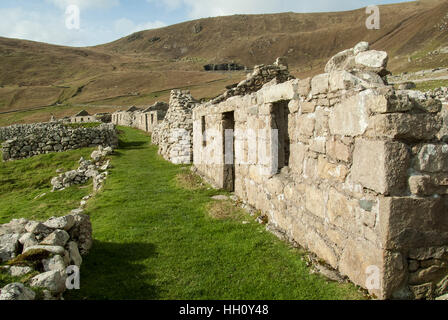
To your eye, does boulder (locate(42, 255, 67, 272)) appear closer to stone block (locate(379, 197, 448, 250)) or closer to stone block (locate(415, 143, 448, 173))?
stone block (locate(379, 197, 448, 250))

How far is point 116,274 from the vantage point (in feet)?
15.3

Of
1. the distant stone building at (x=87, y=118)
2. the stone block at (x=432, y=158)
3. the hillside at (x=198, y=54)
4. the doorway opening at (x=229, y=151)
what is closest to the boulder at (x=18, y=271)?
the stone block at (x=432, y=158)

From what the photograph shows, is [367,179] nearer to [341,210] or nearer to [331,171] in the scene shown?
[341,210]

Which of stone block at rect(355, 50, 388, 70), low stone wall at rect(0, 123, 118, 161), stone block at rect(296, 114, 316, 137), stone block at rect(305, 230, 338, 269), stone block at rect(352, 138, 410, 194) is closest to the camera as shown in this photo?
stone block at rect(352, 138, 410, 194)

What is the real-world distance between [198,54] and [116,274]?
485 feet

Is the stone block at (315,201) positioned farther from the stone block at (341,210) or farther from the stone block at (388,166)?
the stone block at (388,166)

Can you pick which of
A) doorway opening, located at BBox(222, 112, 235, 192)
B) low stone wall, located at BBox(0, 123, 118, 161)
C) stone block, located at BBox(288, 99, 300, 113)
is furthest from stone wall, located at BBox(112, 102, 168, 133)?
stone block, located at BBox(288, 99, 300, 113)

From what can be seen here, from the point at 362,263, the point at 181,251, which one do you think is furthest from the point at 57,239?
the point at 362,263

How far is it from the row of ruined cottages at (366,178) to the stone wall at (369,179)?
11 millimetres

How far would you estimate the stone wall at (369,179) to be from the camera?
3428mm

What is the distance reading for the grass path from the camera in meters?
4.14

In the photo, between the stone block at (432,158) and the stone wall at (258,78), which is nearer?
the stone block at (432,158)

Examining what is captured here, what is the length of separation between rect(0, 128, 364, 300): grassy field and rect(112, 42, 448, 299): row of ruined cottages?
471 mm

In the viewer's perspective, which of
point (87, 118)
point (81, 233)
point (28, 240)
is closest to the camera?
point (28, 240)
